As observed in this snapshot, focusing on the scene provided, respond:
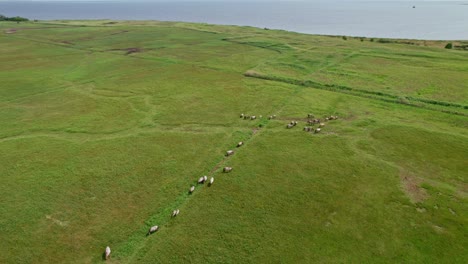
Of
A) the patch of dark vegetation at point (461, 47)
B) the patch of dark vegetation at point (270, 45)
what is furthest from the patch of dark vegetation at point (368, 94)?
the patch of dark vegetation at point (461, 47)

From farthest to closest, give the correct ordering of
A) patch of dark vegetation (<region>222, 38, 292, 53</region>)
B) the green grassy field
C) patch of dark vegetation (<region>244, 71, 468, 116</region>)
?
patch of dark vegetation (<region>222, 38, 292, 53</region>) < patch of dark vegetation (<region>244, 71, 468, 116</region>) < the green grassy field

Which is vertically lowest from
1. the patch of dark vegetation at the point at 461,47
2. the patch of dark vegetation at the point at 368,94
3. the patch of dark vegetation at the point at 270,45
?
the patch of dark vegetation at the point at 368,94

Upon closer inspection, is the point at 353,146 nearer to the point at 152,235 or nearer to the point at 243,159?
the point at 243,159

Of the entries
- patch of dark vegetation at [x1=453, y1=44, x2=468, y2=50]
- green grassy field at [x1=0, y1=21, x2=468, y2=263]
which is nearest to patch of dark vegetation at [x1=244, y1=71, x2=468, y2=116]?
green grassy field at [x1=0, y1=21, x2=468, y2=263]

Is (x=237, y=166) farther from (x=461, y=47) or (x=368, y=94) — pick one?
(x=461, y=47)

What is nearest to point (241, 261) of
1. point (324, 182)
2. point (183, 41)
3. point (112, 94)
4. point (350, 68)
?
point (324, 182)

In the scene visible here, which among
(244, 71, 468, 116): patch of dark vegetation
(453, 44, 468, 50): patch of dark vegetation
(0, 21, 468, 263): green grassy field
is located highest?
(453, 44, 468, 50): patch of dark vegetation

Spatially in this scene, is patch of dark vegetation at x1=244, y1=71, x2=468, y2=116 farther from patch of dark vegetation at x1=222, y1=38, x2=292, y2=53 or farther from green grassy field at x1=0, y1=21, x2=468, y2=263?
patch of dark vegetation at x1=222, y1=38, x2=292, y2=53

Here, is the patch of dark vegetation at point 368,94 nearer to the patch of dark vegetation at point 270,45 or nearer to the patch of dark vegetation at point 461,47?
the patch of dark vegetation at point 270,45
